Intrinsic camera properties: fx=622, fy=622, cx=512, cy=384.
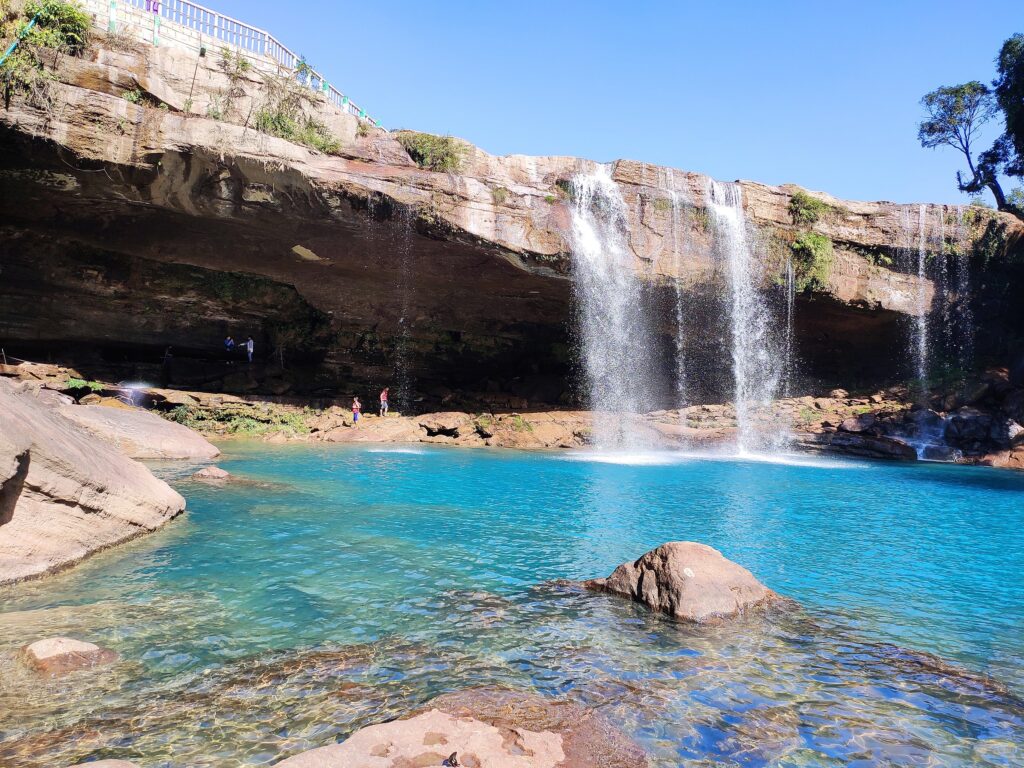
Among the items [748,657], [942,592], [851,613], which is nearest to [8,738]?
[748,657]

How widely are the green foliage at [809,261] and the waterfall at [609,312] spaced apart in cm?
531

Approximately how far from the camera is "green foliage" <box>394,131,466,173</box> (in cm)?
1781

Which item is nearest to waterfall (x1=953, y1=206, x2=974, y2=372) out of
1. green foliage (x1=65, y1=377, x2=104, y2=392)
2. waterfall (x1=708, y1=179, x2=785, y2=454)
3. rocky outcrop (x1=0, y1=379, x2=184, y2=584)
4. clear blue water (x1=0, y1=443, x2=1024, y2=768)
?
waterfall (x1=708, y1=179, x2=785, y2=454)

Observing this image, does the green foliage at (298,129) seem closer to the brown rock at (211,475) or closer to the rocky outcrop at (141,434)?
the rocky outcrop at (141,434)

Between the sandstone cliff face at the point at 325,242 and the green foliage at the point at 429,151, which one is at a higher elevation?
the green foliage at the point at 429,151

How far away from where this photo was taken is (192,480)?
10797 millimetres

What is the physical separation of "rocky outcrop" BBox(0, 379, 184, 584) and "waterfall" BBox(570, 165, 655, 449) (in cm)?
1427

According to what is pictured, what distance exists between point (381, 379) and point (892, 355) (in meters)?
20.5

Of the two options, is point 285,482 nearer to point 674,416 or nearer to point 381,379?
point 381,379

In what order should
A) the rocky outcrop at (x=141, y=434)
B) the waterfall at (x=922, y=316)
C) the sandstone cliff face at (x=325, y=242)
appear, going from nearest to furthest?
the rocky outcrop at (x=141, y=434), the sandstone cliff face at (x=325, y=242), the waterfall at (x=922, y=316)

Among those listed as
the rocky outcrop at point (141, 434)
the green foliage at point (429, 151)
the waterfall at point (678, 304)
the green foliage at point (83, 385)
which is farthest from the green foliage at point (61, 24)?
the waterfall at point (678, 304)

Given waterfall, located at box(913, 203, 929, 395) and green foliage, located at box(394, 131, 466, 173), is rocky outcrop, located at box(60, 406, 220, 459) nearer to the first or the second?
green foliage, located at box(394, 131, 466, 173)

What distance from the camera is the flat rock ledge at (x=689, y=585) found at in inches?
199

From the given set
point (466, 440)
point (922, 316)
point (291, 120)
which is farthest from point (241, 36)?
point (922, 316)
